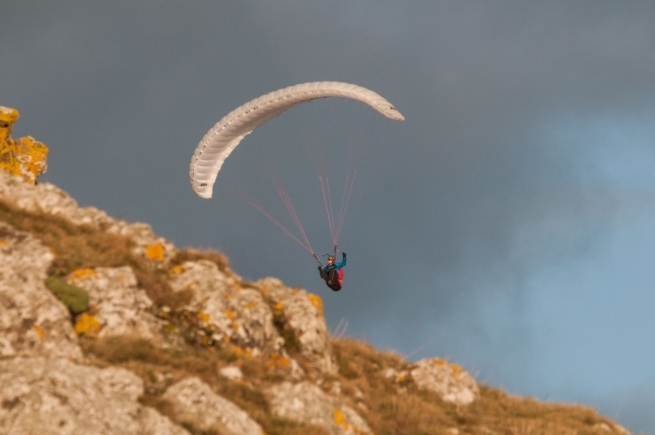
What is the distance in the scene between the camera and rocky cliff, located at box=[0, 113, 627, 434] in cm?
1452

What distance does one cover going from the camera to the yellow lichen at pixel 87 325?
18.6m

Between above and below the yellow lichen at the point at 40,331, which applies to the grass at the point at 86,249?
above

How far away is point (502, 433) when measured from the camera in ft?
72.1

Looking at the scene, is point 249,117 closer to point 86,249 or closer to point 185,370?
point 86,249

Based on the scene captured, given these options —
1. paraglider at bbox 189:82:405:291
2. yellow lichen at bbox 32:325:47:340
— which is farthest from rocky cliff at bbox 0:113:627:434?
paraglider at bbox 189:82:405:291

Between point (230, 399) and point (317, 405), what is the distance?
213 cm

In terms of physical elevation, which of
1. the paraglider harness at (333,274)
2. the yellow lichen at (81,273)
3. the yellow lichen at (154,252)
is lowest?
the yellow lichen at (81,273)

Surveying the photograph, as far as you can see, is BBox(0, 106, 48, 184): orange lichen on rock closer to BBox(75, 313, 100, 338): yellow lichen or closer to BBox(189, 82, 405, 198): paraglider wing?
BBox(189, 82, 405, 198): paraglider wing

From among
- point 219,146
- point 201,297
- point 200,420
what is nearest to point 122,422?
point 200,420

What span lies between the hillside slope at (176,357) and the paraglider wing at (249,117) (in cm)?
451

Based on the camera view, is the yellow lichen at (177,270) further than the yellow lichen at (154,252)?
No

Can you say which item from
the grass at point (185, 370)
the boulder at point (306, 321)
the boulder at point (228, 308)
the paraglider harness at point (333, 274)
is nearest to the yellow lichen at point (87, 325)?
the grass at point (185, 370)

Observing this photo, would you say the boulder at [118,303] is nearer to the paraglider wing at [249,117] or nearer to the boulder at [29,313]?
the boulder at [29,313]

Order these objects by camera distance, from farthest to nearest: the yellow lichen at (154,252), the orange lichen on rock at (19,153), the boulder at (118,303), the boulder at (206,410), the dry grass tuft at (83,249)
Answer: the orange lichen on rock at (19,153)
the yellow lichen at (154,252)
the dry grass tuft at (83,249)
the boulder at (118,303)
the boulder at (206,410)
